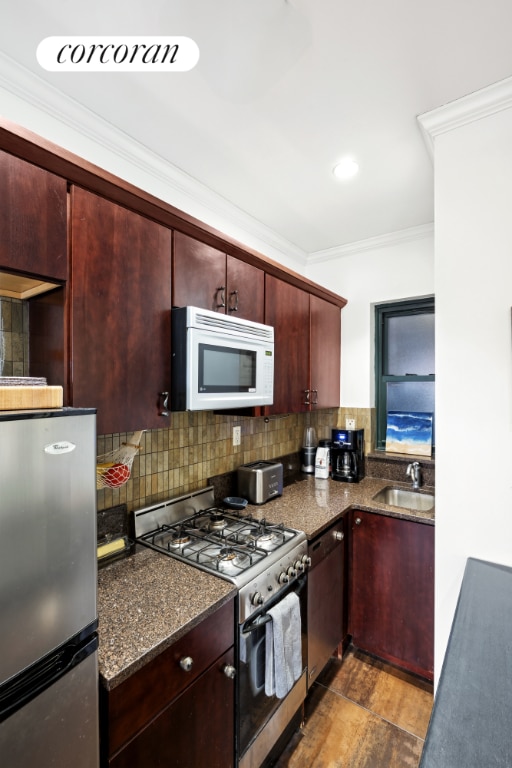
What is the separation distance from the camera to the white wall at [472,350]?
141 centimetres

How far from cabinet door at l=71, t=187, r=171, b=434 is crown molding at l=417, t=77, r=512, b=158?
1206 millimetres

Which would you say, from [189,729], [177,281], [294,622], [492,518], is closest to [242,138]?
[177,281]

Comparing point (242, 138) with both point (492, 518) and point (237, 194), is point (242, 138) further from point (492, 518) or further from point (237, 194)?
point (492, 518)

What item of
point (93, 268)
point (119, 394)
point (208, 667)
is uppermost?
point (93, 268)

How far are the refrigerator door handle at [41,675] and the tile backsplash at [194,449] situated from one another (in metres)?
0.78

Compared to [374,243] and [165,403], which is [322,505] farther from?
[374,243]

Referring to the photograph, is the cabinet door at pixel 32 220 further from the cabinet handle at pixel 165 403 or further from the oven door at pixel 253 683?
the oven door at pixel 253 683

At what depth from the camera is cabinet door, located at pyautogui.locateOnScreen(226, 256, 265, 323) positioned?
183 cm

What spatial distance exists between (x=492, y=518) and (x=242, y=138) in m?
1.94

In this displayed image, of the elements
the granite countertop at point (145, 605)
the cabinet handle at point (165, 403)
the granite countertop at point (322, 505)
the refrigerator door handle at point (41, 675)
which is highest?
the cabinet handle at point (165, 403)

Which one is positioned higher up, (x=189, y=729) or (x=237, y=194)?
(x=237, y=194)

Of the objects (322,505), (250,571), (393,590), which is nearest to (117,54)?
(250,571)

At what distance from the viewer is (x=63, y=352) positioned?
3.83 feet

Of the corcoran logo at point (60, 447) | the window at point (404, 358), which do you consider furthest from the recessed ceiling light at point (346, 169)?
the corcoran logo at point (60, 447)
